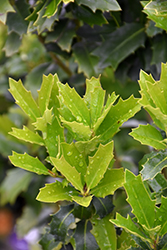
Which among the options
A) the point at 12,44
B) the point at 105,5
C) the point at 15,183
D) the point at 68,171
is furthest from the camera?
the point at 15,183

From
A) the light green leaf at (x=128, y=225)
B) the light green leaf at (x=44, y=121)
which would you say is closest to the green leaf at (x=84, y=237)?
the light green leaf at (x=128, y=225)

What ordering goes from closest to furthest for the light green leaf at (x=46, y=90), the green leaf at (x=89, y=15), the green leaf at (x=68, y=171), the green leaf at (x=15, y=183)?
the green leaf at (x=68, y=171), the light green leaf at (x=46, y=90), the green leaf at (x=89, y=15), the green leaf at (x=15, y=183)

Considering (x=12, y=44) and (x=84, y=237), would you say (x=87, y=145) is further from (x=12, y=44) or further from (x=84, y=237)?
(x=12, y=44)

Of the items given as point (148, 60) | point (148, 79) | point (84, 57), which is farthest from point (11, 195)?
A: point (148, 79)

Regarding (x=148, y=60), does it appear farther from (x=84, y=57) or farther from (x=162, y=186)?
(x=162, y=186)

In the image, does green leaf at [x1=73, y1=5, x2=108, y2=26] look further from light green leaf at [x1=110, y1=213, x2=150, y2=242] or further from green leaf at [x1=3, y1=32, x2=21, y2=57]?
light green leaf at [x1=110, y1=213, x2=150, y2=242]

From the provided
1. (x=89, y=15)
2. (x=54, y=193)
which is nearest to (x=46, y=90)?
(x=54, y=193)

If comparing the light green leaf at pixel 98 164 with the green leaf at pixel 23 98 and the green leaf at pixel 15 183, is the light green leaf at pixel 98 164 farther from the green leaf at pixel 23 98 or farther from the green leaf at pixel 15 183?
the green leaf at pixel 15 183
